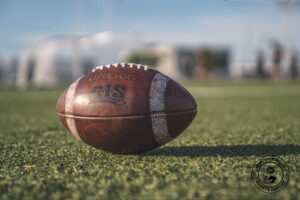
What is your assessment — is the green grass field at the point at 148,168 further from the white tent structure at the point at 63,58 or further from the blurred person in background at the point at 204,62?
the blurred person in background at the point at 204,62

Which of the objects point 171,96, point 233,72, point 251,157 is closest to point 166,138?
point 171,96

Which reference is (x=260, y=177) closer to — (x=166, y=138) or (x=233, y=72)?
(x=166, y=138)

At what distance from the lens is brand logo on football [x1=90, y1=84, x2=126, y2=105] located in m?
2.44

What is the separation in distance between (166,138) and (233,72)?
75.1 m

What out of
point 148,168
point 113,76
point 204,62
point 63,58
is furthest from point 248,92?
point 63,58

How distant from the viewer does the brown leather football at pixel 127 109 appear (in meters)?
2.43

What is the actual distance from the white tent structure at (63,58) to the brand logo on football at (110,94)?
29566 mm

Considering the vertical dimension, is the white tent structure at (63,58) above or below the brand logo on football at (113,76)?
above

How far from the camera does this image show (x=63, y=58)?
3700 centimetres

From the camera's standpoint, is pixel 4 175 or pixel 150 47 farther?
pixel 150 47

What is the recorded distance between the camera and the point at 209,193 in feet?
5.83

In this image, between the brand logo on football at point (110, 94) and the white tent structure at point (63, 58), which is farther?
the white tent structure at point (63, 58)

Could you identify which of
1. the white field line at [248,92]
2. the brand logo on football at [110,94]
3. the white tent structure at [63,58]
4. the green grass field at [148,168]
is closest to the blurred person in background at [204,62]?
the white tent structure at [63,58]

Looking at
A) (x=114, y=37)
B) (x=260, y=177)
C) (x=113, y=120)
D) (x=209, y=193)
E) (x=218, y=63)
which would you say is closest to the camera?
(x=209, y=193)
